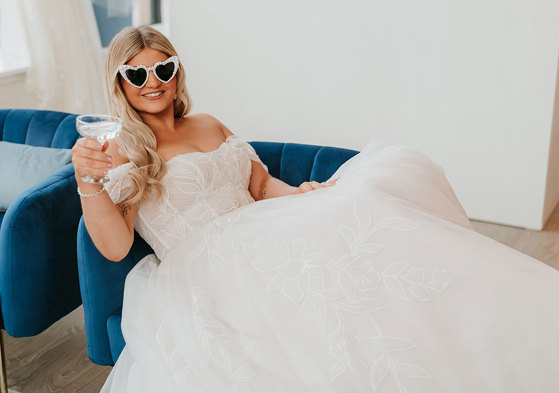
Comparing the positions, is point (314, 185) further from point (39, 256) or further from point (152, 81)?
point (39, 256)

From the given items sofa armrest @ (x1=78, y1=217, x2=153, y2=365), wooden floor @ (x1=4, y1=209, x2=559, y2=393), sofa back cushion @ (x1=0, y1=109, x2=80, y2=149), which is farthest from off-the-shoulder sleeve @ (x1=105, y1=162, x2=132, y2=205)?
sofa back cushion @ (x1=0, y1=109, x2=80, y2=149)

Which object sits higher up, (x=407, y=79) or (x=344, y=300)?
(x=344, y=300)

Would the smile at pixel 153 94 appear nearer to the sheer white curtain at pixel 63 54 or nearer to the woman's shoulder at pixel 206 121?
the woman's shoulder at pixel 206 121

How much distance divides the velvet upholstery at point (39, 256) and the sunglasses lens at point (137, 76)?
0.49 meters

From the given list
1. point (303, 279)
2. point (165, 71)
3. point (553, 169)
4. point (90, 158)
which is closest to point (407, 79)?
point (553, 169)

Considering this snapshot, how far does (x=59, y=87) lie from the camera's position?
398 centimetres

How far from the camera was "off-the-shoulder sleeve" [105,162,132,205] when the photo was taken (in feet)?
5.27

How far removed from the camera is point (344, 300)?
1.35 metres

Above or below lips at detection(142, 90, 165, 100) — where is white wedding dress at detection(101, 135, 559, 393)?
below

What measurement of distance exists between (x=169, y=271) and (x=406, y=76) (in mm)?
2387

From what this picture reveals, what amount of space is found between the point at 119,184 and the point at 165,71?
15.2 inches

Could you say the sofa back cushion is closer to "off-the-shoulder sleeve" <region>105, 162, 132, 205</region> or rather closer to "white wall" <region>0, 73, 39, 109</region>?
"white wall" <region>0, 73, 39, 109</region>

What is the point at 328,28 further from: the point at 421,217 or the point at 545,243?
the point at 421,217

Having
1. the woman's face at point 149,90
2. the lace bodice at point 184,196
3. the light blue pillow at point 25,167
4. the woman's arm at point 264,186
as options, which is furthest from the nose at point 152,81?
the light blue pillow at point 25,167
